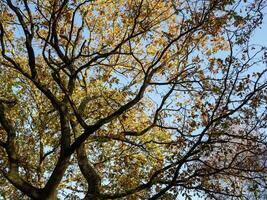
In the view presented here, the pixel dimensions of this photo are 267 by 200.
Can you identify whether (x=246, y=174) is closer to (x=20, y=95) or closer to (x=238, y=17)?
(x=238, y=17)

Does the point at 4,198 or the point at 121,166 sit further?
the point at 4,198

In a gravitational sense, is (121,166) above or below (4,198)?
below

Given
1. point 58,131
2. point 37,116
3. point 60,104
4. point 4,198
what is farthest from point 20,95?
point 60,104

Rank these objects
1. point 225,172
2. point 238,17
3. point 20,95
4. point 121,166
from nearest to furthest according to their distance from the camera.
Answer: point 238,17
point 225,172
point 121,166
point 20,95

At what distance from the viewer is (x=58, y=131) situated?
60.5 ft

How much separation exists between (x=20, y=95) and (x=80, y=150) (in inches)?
269

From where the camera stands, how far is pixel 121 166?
55.5 ft

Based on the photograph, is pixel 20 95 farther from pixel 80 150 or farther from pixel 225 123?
pixel 225 123

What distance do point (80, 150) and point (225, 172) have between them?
4926mm

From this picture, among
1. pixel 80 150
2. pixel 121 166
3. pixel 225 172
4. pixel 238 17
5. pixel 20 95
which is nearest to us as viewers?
pixel 238 17

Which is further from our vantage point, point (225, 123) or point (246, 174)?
point (246, 174)

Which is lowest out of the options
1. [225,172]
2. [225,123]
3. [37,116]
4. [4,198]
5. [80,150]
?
[225,172]

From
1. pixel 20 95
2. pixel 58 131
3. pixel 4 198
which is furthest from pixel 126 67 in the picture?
pixel 4 198

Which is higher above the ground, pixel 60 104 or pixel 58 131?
pixel 58 131
